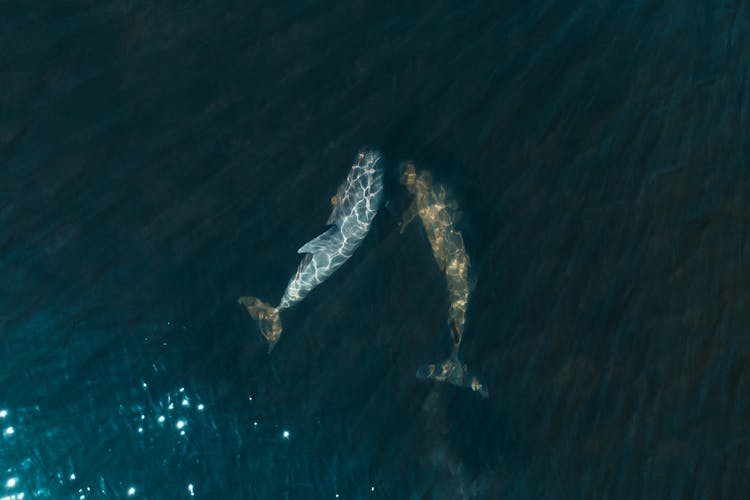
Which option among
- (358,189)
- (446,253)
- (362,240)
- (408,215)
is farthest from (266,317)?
(446,253)

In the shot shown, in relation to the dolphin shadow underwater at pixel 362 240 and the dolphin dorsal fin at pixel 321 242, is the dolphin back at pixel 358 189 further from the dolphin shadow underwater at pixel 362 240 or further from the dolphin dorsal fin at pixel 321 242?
the dolphin dorsal fin at pixel 321 242

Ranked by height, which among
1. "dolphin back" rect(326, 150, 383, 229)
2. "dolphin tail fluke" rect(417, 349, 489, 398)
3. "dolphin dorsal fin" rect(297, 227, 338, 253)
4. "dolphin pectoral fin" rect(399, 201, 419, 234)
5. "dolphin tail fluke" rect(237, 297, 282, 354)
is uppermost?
"dolphin back" rect(326, 150, 383, 229)

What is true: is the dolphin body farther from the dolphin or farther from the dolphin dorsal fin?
the dolphin

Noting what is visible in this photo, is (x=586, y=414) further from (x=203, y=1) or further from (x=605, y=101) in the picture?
(x=203, y=1)

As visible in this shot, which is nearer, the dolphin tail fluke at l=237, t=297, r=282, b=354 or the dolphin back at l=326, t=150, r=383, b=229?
the dolphin tail fluke at l=237, t=297, r=282, b=354

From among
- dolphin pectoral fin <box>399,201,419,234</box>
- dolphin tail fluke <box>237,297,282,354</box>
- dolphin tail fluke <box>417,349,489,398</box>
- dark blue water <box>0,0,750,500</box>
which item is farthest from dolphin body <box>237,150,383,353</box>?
dolphin tail fluke <box>417,349,489,398</box>


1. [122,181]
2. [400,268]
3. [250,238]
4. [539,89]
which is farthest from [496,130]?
[122,181]
